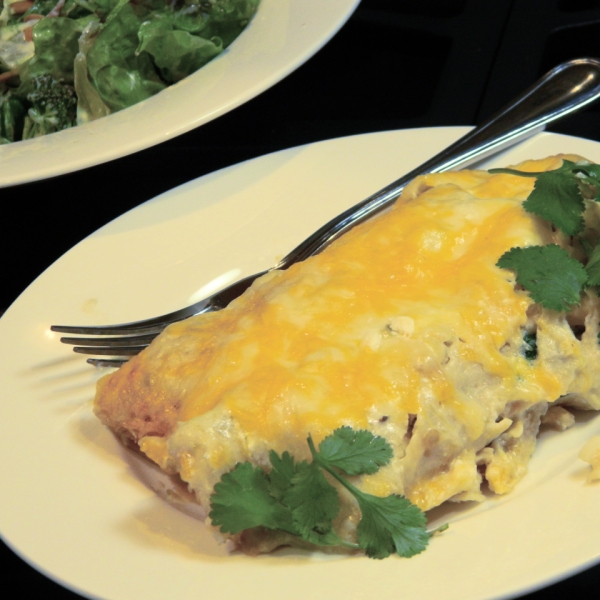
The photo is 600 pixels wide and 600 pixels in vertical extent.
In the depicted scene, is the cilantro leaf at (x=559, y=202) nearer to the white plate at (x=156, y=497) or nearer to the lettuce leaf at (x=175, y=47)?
the white plate at (x=156, y=497)

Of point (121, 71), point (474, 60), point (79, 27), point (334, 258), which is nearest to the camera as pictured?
point (334, 258)

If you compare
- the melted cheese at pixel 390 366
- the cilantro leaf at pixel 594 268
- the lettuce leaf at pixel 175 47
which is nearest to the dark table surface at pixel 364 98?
the lettuce leaf at pixel 175 47

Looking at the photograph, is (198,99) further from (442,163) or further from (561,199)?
(561,199)

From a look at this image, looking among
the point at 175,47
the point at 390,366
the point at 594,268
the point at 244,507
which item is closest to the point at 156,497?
the point at 244,507

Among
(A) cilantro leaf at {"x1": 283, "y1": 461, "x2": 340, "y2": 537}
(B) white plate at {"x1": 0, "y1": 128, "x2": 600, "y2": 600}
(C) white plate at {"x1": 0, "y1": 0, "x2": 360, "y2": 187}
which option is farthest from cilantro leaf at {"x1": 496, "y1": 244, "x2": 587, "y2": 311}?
(C) white plate at {"x1": 0, "y1": 0, "x2": 360, "y2": 187}

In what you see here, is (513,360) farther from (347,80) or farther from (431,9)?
(431,9)

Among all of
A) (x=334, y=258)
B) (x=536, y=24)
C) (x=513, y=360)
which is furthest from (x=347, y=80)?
(x=513, y=360)
